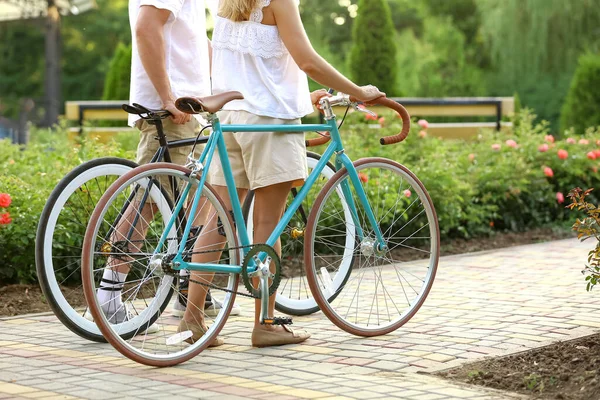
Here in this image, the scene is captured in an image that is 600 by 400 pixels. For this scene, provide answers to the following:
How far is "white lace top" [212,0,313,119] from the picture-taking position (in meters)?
4.66

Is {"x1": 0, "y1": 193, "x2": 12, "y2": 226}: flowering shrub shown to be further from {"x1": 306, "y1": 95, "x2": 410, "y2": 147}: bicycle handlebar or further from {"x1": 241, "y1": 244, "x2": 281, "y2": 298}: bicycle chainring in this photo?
{"x1": 306, "y1": 95, "x2": 410, "y2": 147}: bicycle handlebar

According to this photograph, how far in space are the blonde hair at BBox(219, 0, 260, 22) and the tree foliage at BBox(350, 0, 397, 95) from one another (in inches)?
551

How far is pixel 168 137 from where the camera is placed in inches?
204

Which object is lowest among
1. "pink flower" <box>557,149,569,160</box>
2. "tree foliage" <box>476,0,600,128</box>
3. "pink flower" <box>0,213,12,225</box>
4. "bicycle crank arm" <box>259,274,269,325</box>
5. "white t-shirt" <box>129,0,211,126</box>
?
"bicycle crank arm" <box>259,274,269,325</box>

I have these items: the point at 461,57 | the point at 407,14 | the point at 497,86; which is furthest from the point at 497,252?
the point at 407,14

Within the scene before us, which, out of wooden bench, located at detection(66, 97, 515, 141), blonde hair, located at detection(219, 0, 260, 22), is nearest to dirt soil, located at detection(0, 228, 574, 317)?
blonde hair, located at detection(219, 0, 260, 22)

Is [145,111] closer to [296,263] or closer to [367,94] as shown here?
[367,94]

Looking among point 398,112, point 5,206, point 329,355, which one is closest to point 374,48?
point 5,206

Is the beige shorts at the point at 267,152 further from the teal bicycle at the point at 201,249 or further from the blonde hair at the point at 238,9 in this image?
the blonde hair at the point at 238,9

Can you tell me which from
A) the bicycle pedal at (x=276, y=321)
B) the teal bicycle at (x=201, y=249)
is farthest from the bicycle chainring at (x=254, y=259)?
the bicycle pedal at (x=276, y=321)

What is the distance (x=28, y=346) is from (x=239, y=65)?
1607mm

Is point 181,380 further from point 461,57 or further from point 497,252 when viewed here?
point 461,57

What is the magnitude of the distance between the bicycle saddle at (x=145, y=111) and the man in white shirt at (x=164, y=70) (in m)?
0.06

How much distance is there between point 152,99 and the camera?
5168 mm
